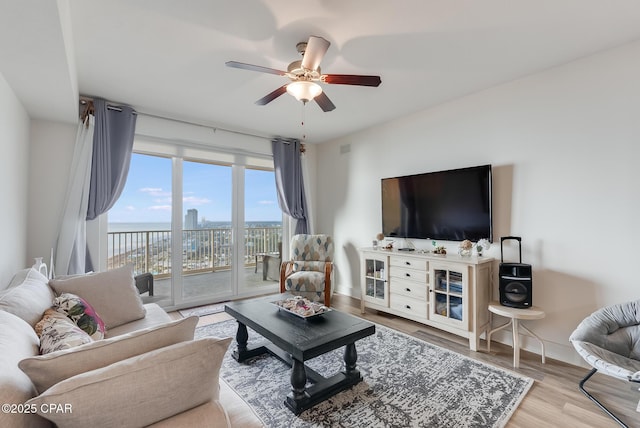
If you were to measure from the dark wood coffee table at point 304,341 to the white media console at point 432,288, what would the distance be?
3.92 ft

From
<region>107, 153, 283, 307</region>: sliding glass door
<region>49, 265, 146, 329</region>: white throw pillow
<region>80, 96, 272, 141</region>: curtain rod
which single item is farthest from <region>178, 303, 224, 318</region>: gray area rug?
<region>80, 96, 272, 141</region>: curtain rod

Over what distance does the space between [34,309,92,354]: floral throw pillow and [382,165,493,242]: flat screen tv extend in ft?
10.5

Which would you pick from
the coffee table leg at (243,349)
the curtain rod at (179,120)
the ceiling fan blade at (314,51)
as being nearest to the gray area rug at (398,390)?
the coffee table leg at (243,349)

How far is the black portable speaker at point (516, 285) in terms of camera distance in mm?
2553

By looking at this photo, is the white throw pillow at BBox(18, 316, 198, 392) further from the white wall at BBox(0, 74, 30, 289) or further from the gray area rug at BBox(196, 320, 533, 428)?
the white wall at BBox(0, 74, 30, 289)

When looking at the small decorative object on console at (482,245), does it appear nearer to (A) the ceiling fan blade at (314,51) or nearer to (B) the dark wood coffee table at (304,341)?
(B) the dark wood coffee table at (304,341)

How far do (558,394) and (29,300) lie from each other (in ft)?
11.0

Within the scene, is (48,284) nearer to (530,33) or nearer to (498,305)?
(498,305)

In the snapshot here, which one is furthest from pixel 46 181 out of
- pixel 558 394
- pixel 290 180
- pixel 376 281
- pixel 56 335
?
pixel 558 394

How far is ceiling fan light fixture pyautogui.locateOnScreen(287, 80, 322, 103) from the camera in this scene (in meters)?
2.23

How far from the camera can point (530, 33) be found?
2129 mm

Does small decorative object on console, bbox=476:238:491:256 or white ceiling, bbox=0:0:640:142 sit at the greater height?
white ceiling, bbox=0:0:640:142

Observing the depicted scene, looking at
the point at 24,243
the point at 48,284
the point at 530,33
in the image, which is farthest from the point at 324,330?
the point at 24,243

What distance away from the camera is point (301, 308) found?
2.37m
